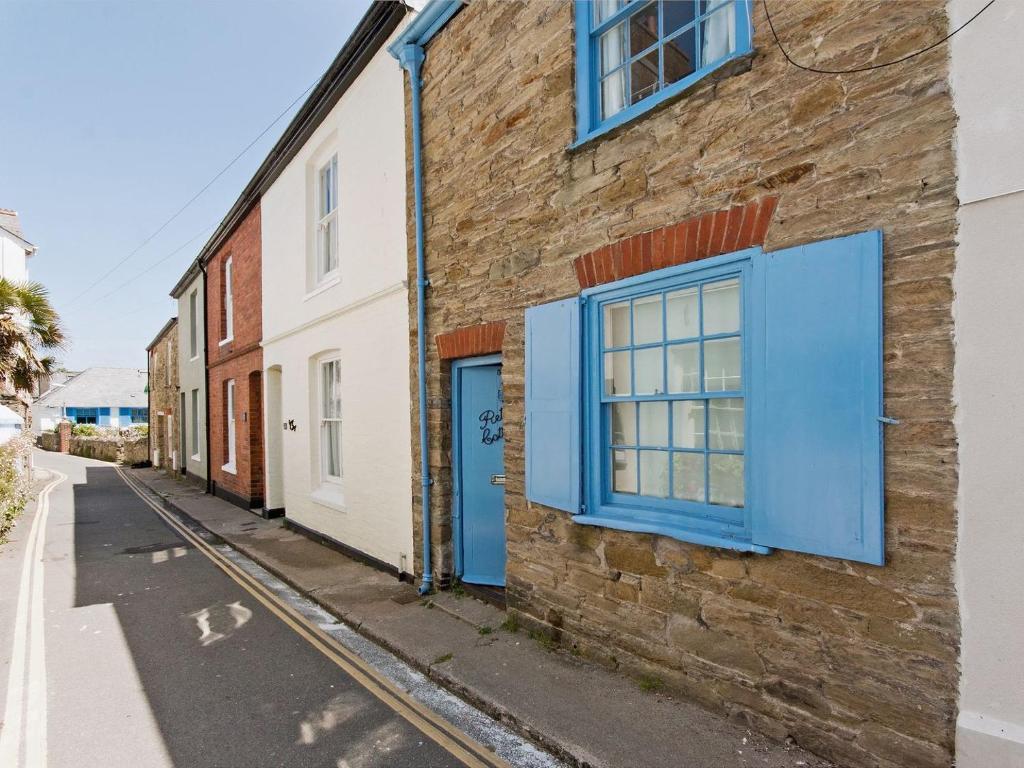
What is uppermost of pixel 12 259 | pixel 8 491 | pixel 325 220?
pixel 12 259

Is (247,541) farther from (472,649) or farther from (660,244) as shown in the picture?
(660,244)

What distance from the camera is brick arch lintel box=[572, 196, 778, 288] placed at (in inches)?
135

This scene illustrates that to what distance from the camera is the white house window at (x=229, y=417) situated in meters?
14.5

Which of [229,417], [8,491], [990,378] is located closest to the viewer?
[990,378]

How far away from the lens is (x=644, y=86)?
14.4 feet

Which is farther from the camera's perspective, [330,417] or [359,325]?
[330,417]

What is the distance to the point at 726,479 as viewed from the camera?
12.2 feet

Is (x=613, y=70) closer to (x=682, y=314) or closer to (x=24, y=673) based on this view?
(x=682, y=314)

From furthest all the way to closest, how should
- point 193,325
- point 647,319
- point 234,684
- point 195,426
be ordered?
point 195,426
point 193,325
point 234,684
point 647,319

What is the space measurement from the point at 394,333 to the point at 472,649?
3818 millimetres

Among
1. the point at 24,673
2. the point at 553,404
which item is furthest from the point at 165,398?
the point at 553,404

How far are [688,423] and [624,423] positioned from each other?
0.59 m

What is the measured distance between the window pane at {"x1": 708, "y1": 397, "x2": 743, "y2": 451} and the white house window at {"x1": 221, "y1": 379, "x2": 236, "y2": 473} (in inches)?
526

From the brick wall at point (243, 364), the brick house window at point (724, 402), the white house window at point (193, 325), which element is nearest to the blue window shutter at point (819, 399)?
the brick house window at point (724, 402)
